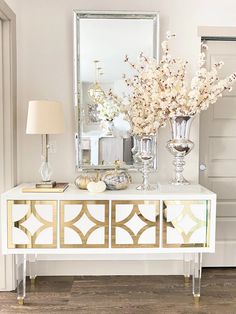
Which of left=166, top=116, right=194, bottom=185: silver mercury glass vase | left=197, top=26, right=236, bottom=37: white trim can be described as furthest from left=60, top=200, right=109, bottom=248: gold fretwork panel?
left=197, top=26, right=236, bottom=37: white trim

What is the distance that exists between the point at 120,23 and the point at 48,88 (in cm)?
83

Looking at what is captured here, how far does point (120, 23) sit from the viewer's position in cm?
292

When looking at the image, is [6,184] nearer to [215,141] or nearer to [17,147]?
[17,147]

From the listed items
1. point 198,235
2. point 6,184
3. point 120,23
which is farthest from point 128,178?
point 120,23

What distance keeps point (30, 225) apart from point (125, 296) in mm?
951

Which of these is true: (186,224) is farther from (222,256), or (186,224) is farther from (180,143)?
(222,256)

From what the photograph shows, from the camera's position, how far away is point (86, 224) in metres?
2.52

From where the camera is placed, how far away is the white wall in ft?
9.59

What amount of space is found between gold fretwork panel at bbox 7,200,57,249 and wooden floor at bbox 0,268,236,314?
1.58 ft

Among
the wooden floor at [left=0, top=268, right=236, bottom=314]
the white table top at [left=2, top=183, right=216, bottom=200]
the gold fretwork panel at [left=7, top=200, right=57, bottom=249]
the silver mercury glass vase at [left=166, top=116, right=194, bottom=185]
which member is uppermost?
the silver mercury glass vase at [left=166, top=116, right=194, bottom=185]

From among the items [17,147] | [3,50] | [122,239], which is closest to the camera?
[122,239]

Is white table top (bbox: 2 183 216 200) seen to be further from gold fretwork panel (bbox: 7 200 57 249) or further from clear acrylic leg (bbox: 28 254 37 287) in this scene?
clear acrylic leg (bbox: 28 254 37 287)

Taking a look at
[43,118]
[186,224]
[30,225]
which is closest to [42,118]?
[43,118]

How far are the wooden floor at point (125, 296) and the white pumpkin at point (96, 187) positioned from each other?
2.82 ft
